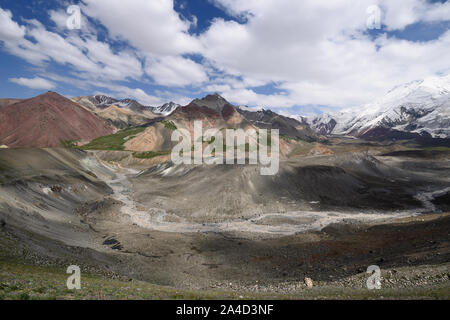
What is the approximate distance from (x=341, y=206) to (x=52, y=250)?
176 feet

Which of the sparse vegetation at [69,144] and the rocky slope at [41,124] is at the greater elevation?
the rocky slope at [41,124]

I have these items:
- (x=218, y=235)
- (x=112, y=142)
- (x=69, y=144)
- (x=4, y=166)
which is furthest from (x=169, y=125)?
(x=218, y=235)

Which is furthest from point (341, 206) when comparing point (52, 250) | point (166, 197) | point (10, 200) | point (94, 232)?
point (10, 200)

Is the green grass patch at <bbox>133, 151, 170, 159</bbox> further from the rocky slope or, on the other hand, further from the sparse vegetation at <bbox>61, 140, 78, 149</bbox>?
the rocky slope

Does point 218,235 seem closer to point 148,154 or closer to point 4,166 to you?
point 4,166

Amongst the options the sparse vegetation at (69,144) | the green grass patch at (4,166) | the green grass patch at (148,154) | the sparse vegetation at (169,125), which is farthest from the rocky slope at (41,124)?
the green grass patch at (4,166)

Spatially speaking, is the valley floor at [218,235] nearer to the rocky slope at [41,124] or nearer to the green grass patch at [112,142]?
the green grass patch at [112,142]

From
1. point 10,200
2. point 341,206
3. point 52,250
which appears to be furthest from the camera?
point 341,206

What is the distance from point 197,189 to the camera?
61.8 m

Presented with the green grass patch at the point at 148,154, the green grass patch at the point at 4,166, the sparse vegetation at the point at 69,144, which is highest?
the sparse vegetation at the point at 69,144

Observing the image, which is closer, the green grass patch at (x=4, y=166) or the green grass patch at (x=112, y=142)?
the green grass patch at (x=4, y=166)

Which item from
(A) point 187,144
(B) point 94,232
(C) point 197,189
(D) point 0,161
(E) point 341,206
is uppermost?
(A) point 187,144
